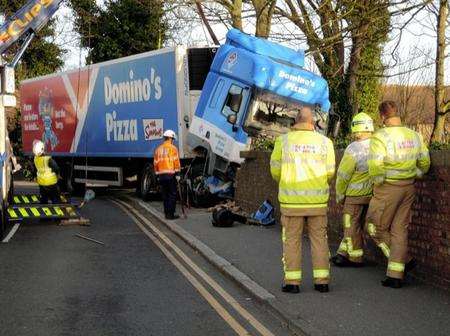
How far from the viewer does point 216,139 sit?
16.0 meters

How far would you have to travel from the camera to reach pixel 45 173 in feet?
48.7

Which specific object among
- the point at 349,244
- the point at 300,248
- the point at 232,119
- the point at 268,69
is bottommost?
the point at 349,244

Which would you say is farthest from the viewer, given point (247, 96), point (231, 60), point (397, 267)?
point (231, 60)

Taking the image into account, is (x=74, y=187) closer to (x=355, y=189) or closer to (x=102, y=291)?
(x=102, y=291)

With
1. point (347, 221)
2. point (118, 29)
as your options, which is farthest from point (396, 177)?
point (118, 29)

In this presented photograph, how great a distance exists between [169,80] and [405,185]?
11.2m

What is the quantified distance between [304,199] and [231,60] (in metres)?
8.74

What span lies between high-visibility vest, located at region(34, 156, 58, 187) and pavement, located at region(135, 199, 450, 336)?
5452 millimetres

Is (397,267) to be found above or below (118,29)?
below

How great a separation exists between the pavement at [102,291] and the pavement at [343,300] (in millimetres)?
206

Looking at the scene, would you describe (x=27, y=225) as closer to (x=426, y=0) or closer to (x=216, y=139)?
(x=216, y=139)

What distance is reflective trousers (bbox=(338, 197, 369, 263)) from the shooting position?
8742 mm

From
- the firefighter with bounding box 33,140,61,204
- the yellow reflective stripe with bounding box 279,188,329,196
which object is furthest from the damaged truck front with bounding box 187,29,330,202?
the yellow reflective stripe with bounding box 279,188,329,196

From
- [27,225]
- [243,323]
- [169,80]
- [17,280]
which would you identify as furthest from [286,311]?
[169,80]
